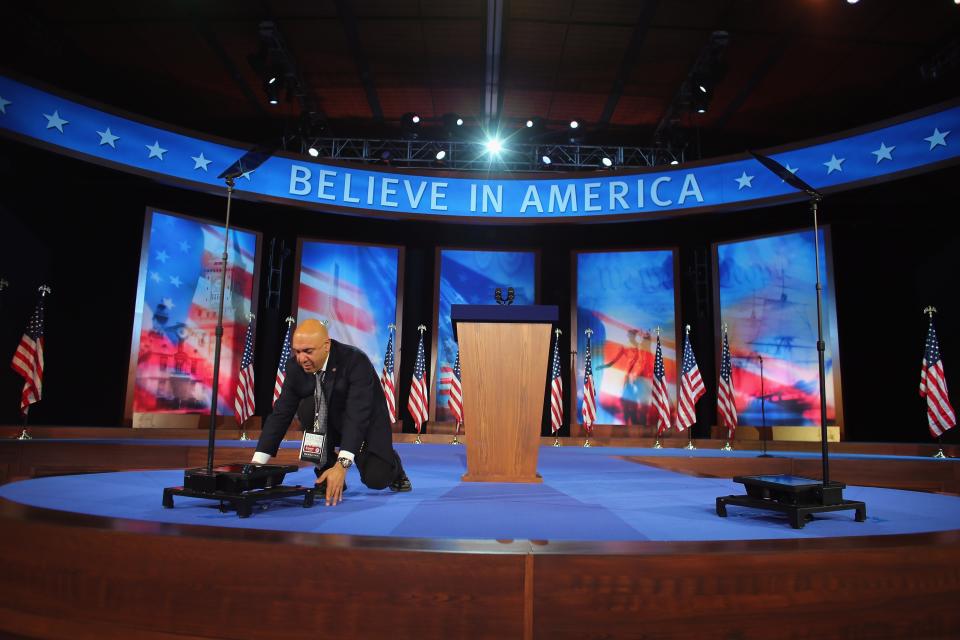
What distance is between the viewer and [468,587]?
1877 millimetres

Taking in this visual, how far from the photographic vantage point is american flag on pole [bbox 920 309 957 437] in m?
7.65

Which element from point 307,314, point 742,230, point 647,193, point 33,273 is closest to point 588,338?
point 647,193

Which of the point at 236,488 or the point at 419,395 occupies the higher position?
the point at 419,395

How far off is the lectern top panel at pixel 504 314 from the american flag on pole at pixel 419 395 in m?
6.05

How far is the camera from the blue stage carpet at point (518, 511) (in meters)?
2.32

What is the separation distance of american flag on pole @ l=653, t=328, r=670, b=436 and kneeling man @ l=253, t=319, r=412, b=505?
6.88 metres

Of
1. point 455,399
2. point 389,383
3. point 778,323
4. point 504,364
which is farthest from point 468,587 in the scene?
point 778,323

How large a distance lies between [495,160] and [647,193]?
324 cm

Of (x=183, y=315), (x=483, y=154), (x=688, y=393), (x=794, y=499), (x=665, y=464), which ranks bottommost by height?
(x=665, y=464)

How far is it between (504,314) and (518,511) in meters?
1.39

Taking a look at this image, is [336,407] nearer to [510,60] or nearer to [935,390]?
[510,60]

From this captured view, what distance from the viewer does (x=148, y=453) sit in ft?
20.5

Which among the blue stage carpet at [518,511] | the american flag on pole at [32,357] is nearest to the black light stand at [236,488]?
the blue stage carpet at [518,511]

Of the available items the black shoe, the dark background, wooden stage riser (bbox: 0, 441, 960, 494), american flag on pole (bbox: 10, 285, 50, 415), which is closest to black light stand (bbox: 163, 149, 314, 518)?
the black shoe
